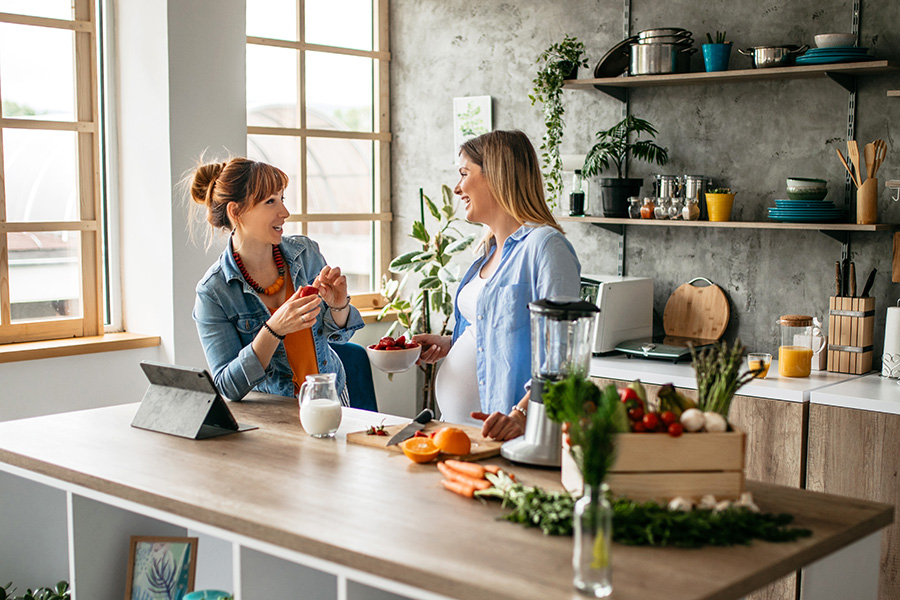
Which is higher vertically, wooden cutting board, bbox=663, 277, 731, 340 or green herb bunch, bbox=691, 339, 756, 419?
green herb bunch, bbox=691, 339, 756, 419

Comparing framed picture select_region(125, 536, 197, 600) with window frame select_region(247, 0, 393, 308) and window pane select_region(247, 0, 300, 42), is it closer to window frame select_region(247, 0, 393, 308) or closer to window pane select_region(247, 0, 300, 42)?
window frame select_region(247, 0, 393, 308)

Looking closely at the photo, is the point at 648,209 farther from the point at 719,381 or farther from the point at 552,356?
the point at 719,381

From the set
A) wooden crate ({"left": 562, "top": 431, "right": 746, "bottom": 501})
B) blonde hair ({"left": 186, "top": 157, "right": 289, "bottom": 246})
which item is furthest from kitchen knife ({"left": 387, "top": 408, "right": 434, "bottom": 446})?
blonde hair ({"left": 186, "top": 157, "right": 289, "bottom": 246})

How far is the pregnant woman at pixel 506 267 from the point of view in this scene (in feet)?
8.63

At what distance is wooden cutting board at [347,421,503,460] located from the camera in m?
2.08

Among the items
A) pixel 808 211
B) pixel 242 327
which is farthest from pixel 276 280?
pixel 808 211

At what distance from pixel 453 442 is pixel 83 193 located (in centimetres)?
273

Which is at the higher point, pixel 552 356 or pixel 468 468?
pixel 552 356

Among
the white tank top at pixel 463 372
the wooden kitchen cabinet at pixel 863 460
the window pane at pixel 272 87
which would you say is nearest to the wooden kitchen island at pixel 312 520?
the white tank top at pixel 463 372

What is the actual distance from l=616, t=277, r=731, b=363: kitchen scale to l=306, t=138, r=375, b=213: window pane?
1917 mm

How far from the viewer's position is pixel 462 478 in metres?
1.86

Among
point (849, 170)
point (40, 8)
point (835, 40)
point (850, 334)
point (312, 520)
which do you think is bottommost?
point (312, 520)

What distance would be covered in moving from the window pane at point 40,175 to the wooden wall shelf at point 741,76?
7.35 feet

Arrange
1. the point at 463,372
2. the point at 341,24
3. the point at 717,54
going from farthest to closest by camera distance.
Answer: the point at 341,24
the point at 717,54
the point at 463,372
